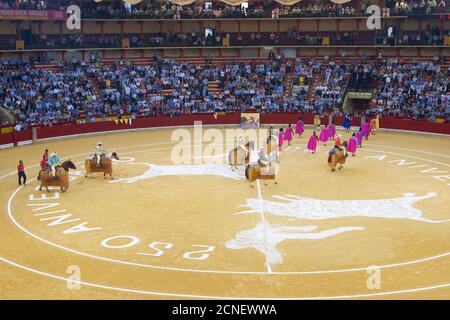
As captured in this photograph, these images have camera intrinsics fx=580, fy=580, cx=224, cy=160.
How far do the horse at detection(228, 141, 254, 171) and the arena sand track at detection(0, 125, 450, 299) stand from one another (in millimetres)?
799

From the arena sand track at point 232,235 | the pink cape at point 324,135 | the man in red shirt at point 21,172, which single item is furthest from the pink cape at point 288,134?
the man in red shirt at point 21,172

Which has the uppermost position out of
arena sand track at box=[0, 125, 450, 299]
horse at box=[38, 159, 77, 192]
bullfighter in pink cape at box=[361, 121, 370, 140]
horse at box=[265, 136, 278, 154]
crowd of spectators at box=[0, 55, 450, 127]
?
crowd of spectators at box=[0, 55, 450, 127]

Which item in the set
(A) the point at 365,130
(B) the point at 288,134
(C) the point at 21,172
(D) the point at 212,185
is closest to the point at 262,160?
(D) the point at 212,185

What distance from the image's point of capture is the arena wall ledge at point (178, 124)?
123 ft

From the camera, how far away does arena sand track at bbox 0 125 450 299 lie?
14.5m

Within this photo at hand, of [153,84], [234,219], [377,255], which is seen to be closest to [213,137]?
[153,84]

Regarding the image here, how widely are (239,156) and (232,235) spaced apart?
10.5 m

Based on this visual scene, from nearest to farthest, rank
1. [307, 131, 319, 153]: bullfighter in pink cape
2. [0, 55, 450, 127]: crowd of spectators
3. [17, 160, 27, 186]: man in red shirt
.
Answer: [17, 160, 27, 186]: man in red shirt, [307, 131, 319, 153]: bullfighter in pink cape, [0, 55, 450, 127]: crowd of spectators

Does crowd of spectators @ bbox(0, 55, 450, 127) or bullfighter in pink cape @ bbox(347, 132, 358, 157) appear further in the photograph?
crowd of spectators @ bbox(0, 55, 450, 127)

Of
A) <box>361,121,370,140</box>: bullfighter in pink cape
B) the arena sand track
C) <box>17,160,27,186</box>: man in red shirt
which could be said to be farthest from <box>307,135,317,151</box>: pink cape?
<box>17,160,27,186</box>: man in red shirt

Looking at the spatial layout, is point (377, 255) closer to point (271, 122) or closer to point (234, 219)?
point (234, 219)

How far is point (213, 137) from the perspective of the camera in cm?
3981

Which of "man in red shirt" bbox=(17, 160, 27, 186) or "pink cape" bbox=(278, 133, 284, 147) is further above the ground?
"pink cape" bbox=(278, 133, 284, 147)

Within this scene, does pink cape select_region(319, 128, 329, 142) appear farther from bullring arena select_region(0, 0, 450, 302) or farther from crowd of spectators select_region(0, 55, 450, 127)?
crowd of spectators select_region(0, 55, 450, 127)
